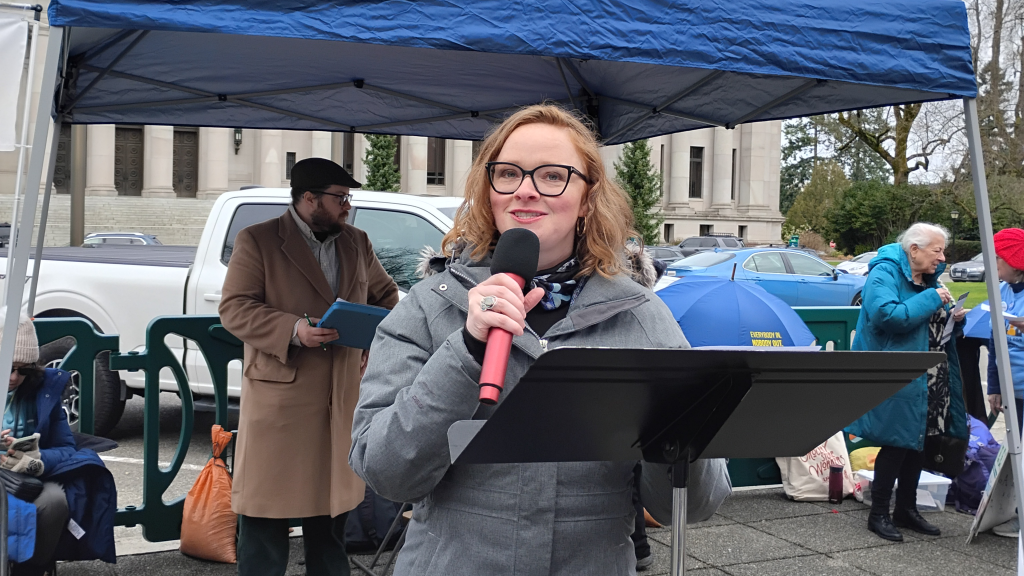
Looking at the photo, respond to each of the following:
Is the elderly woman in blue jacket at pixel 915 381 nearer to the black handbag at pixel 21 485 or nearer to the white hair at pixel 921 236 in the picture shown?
the white hair at pixel 921 236

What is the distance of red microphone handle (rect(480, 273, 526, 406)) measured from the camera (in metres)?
1.52

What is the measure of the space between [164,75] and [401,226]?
2714mm

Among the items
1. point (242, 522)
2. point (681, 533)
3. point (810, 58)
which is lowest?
point (242, 522)

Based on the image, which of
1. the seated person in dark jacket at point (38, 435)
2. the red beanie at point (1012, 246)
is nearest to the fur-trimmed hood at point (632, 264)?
the seated person in dark jacket at point (38, 435)

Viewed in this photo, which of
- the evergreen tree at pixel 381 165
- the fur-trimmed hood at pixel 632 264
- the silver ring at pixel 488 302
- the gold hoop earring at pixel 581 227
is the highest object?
the evergreen tree at pixel 381 165

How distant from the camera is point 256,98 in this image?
572 centimetres

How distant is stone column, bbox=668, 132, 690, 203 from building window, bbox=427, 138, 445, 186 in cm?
1535

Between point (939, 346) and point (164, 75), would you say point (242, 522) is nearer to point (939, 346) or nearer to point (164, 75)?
point (164, 75)

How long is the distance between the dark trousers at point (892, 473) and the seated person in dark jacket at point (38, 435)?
15.6 feet

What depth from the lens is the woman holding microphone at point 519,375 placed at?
179 centimetres

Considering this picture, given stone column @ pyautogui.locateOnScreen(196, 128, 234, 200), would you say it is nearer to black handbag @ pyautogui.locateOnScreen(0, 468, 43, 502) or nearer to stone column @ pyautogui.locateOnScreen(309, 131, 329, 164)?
stone column @ pyautogui.locateOnScreen(309, 131, 329, 164)

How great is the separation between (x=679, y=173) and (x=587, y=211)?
59.5 meters

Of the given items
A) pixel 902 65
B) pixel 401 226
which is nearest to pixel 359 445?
pixel 902 65

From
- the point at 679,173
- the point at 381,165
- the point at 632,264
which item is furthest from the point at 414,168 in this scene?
the point at 632,264
